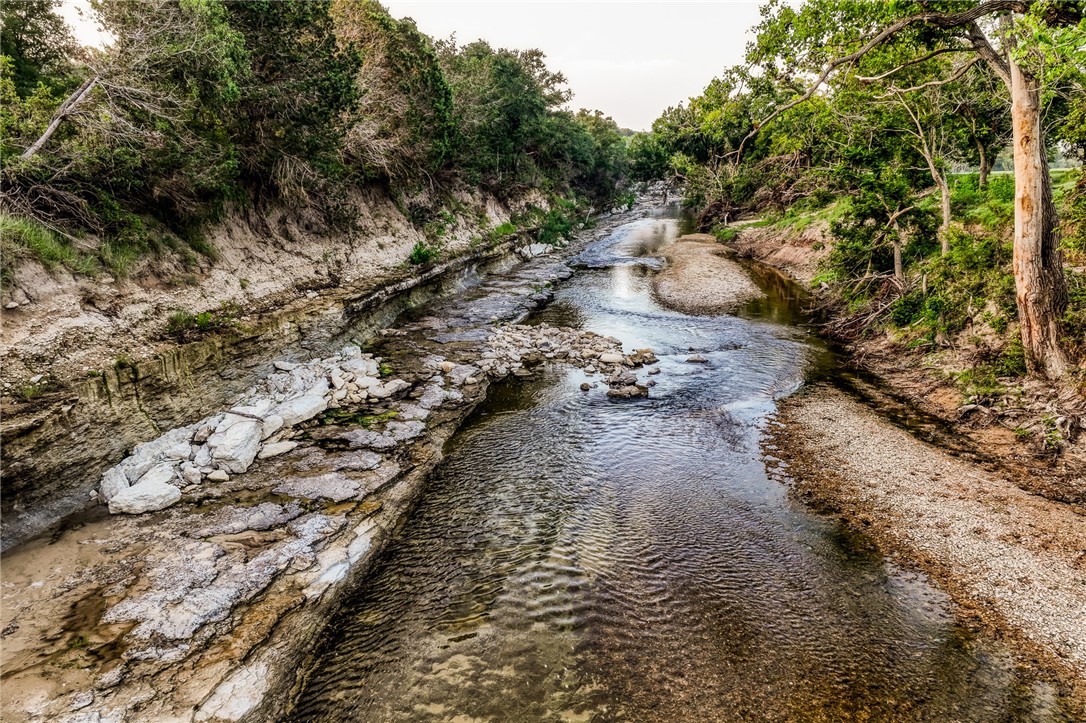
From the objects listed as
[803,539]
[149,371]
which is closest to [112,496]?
[149,371]

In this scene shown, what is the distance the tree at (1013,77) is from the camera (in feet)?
35.0

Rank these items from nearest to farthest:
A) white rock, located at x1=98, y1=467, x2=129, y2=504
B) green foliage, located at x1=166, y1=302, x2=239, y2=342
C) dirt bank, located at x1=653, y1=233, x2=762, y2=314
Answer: white rock, located at x1=98, y1=467, x2=129, y2=504
green foliage, located at x1=166, y1=302, x2=239, y2=342
dirt bank, located at x1=653, y1=233, x2=762, y2=314

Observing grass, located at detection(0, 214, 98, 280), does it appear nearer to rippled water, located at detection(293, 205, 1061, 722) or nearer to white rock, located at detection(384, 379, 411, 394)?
white rock, located at detection(384, 379, 411, 394)

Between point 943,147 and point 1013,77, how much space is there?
8.99 m

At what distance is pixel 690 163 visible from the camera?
50312 millimetres

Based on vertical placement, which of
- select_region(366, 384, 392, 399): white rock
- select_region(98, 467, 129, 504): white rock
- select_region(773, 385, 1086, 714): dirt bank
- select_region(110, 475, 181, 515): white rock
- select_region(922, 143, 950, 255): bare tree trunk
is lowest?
select_region(773, 385, 1086, 714): dirt bank

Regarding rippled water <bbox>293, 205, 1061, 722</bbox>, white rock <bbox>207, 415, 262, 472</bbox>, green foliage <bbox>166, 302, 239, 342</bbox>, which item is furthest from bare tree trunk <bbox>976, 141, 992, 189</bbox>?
green foliage <bbox>166, 302, 239, 342</bbox>

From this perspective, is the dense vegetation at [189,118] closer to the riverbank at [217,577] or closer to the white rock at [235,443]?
the white rock at [235,443]

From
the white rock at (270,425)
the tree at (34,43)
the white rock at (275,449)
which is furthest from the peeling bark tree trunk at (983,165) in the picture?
the tree at (34,43)

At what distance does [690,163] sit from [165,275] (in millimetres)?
48566

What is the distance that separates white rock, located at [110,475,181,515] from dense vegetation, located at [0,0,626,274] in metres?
5.33

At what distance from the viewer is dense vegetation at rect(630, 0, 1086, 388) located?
10711 mm

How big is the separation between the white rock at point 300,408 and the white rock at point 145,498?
9.31 ft

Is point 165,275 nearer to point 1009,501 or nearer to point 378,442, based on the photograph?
point 378,442
